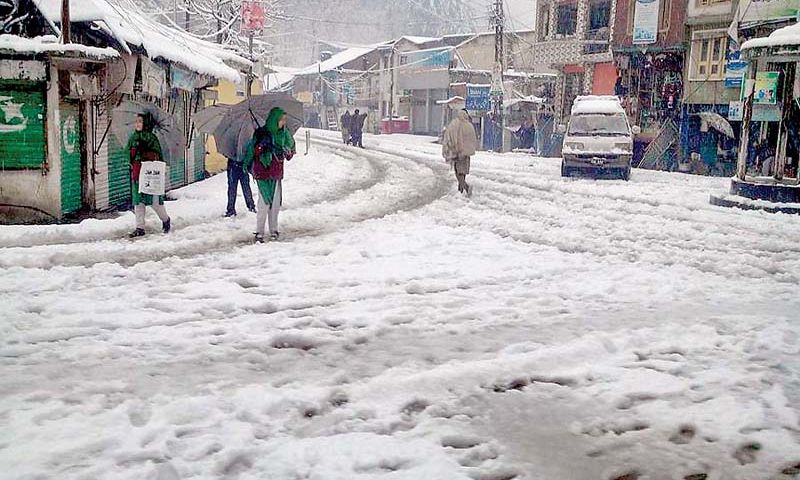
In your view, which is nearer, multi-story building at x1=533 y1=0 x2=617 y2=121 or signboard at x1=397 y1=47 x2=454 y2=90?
multi-story building at x1=533 y1=0 x2=617 y2=121

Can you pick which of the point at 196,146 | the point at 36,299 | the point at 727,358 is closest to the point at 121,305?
the point at 36,299

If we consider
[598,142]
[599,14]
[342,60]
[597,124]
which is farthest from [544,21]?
[342,60]

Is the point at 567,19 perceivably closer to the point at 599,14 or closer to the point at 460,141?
the point at 599,14

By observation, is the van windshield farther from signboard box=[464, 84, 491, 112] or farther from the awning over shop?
signboard box=[464, 84, 491, 112]

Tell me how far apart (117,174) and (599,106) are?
14647mm

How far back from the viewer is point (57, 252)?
8.96 meters

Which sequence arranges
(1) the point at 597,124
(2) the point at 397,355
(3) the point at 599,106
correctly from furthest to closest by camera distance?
(3) the point at 599,106, (1) the point at 597,124, (2) the point at 397,355

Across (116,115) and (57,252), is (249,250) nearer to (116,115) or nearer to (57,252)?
(57,252)

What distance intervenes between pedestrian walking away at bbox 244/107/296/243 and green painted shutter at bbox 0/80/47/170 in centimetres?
417

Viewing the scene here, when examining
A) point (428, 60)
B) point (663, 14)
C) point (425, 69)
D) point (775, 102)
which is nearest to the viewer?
point (775, 102)

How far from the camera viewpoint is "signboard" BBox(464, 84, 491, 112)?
1566 inches

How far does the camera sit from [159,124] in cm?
1088

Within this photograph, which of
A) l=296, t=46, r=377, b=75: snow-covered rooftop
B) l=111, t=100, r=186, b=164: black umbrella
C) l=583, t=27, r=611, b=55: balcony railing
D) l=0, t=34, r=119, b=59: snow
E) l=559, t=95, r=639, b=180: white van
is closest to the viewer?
l=0, t=34, r=119, b=59: snow

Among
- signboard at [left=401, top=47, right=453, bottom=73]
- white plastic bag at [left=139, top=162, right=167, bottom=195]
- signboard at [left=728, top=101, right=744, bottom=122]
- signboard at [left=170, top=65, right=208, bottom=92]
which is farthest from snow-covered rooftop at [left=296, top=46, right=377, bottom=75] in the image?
white plastic bag at [left=139, top=162, right=167, bottom=195]
